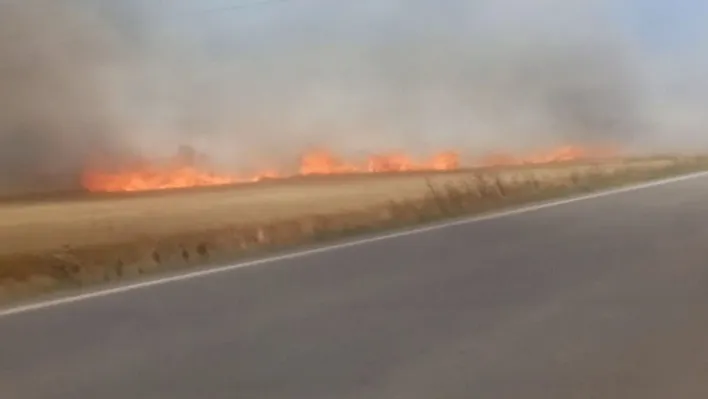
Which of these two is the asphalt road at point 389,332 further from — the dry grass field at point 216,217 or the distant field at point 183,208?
the distant field at point 183,208

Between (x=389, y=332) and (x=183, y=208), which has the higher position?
(x=183, y=208)

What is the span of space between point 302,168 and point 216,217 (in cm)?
863

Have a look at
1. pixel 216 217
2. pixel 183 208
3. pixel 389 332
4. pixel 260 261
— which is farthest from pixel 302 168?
pixel 389 332

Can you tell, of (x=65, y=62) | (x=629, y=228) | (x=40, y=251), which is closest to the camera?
(x=40, y=251)

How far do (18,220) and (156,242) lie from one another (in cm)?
397

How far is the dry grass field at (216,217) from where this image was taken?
898cm

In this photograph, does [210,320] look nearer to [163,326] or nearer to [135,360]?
[163,326]

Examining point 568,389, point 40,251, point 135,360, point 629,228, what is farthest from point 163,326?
point 629,228

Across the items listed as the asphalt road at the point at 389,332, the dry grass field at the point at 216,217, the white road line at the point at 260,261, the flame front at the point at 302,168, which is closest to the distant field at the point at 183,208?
the dry grass field at the point at 216,217

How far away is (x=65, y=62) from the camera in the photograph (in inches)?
741

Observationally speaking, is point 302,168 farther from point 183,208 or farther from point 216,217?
point 216,217

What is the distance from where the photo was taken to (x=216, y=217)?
527 inches

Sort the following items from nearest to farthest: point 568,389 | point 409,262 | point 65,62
Result: point 568,389, point 409,262, point 65,62

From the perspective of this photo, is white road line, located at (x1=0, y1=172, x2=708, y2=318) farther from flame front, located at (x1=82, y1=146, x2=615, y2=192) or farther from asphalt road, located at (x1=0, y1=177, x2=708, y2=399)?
flame front, located at (x1=82, y1=146, x2=615, y2=192)
